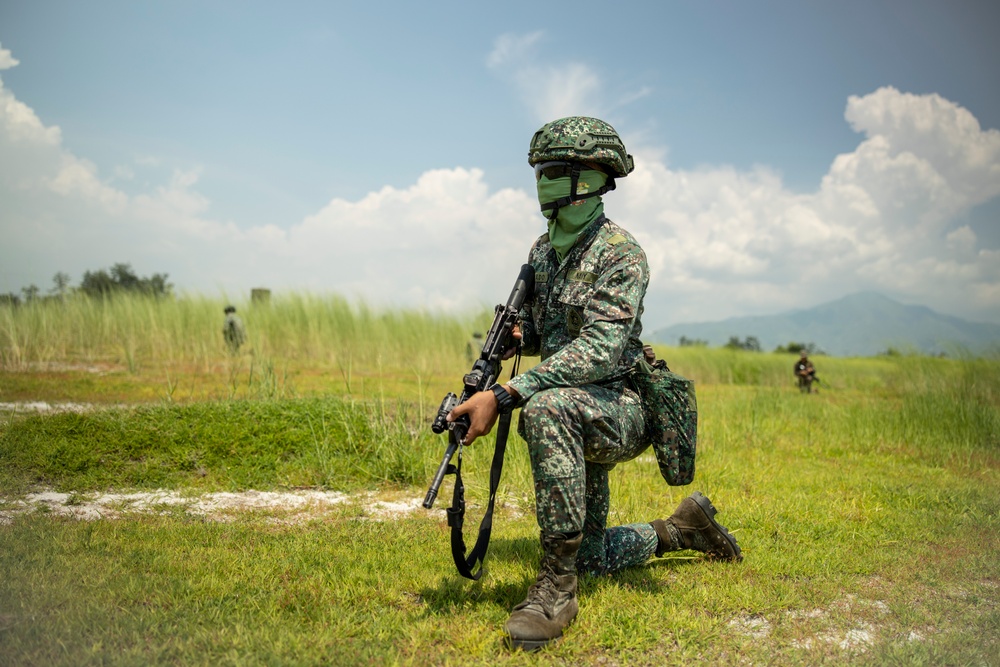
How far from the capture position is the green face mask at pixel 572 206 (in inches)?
126

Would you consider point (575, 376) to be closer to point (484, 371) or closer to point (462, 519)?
point (484, 371)

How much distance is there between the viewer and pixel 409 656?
8.93ft

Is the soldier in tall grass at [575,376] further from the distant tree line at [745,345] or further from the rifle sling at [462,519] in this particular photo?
the distant tree line at [745,345]

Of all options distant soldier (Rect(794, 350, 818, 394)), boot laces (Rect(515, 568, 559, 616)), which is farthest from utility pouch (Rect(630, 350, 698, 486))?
distant soldier (Rect(794, 350, 818, 394))

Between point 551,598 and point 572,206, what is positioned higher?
point 572,206

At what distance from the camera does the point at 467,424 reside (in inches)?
112

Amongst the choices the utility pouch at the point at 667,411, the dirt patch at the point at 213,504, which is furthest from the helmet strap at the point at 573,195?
the dirt patch at the point at 213,504

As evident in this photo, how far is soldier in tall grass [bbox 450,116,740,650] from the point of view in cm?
284

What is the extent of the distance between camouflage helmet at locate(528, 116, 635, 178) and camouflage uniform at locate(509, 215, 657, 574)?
28cm

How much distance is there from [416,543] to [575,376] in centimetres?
176

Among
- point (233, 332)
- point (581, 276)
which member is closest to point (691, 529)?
point (581, 276)

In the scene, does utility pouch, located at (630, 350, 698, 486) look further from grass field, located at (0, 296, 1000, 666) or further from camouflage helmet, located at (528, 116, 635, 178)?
camouflage helmet, located at (528, 116, 635, 178)

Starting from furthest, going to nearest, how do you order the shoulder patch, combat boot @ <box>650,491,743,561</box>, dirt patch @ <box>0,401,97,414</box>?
1. dirt patch @ <box>0,401,97,414</box>
2. combat boot @ <box>650,491,743,561</box>
3. the shoulder patch

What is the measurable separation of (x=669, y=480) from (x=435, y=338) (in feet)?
44.6
